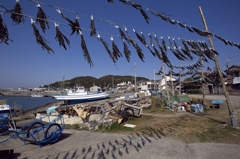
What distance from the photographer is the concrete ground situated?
658 centimetres

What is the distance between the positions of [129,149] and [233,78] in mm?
43893

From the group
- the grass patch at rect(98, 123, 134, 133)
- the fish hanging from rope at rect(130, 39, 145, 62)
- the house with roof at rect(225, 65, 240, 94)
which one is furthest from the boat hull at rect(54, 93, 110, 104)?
the fish hanging from rope at rect(130, 39, 145, 62)

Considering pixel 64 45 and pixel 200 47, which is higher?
pixel 200 47

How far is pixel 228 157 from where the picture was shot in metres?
6.14

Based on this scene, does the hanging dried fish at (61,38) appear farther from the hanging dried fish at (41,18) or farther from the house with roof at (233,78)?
the house with roof at (233,78)

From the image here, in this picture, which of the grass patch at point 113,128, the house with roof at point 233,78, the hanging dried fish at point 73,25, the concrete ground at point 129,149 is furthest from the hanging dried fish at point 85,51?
the house with roof at point 233,78

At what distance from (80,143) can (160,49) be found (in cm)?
669

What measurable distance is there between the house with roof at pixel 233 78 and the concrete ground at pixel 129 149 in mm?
40187

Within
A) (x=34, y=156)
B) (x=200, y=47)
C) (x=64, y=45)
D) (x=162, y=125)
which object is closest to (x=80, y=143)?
(x=34, y=156)

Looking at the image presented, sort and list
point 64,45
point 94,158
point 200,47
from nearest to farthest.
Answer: point 64,45 < point 94,158 < point 200,47

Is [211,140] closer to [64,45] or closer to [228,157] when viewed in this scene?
[228,157]

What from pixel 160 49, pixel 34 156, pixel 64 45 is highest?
pixel 160 49

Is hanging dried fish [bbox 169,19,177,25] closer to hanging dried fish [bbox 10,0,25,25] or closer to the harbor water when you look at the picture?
hanging dried fish [bbox 10,0,25,25]

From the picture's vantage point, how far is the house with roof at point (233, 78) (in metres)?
39.6
